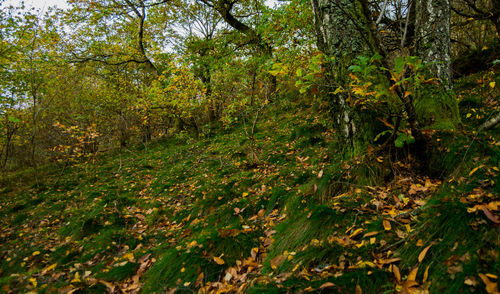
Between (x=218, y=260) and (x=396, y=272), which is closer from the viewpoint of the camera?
(x=396, y=272)

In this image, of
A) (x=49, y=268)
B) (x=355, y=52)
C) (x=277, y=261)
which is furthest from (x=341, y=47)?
(x=49, y=268)

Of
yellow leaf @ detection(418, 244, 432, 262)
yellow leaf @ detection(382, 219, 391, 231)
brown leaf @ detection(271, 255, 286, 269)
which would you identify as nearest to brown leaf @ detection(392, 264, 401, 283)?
yellow leaf @ detection(418, 244, 432, 262)

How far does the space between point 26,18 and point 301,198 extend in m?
10.9

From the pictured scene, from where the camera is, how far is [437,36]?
9.57 ft

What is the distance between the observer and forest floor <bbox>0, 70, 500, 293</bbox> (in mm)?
1330

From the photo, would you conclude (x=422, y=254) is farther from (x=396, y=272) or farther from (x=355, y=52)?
(x=355, y=52)

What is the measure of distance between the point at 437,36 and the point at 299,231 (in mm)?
3164

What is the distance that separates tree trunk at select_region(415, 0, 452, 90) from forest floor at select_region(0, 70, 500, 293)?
82cm

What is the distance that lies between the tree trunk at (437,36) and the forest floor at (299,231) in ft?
2.68

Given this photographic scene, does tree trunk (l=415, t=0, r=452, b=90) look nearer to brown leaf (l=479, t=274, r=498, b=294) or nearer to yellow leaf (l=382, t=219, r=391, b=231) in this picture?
yellow leaf (l=382, t=219, r=391, b=231)

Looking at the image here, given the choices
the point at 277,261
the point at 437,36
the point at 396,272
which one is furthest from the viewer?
the point at 437,36

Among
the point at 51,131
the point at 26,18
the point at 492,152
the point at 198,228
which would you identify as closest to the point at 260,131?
the point at 198,228

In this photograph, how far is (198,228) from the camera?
131 inches

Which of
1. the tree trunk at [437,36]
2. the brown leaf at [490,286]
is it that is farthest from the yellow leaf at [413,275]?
the tree trunk at [437,36]
